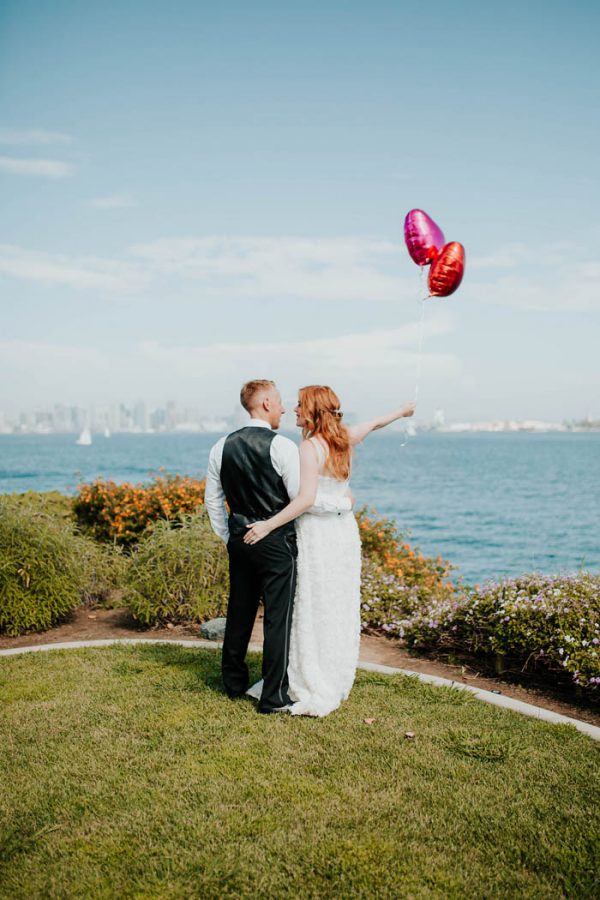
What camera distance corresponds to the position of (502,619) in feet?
19.9

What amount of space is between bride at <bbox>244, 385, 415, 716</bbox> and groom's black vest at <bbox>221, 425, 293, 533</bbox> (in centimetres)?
12

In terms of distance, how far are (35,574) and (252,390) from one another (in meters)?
4.02

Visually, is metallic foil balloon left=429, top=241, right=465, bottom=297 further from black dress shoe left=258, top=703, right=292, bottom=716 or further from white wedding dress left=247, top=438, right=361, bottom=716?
black dress shoe left=258, top=703, right=292, bottom=716

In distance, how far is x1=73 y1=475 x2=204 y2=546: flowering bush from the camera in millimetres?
11078

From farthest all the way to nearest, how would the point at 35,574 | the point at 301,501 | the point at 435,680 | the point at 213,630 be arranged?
the point at 35,574, the point at 213,630, the point at 435,680, the point at 301,501

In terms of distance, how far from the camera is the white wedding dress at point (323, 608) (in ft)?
15.8

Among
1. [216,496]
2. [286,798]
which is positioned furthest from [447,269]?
[286,798]

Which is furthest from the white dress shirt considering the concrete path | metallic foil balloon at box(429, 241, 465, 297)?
metallic foil balloon at box(429, 241, 465, 297)

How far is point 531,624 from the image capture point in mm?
5887

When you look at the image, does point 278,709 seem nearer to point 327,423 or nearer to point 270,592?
point 270,592

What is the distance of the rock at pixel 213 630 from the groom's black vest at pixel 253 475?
2449 mm

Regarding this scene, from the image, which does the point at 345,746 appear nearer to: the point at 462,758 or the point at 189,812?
the point at 462,758

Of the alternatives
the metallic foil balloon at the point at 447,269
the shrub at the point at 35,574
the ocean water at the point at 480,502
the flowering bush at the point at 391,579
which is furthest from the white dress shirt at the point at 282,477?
the shrub at the point at 35,574

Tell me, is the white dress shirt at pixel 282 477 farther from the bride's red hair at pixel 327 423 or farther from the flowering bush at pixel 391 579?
the flowering bush at pixel 391 579
